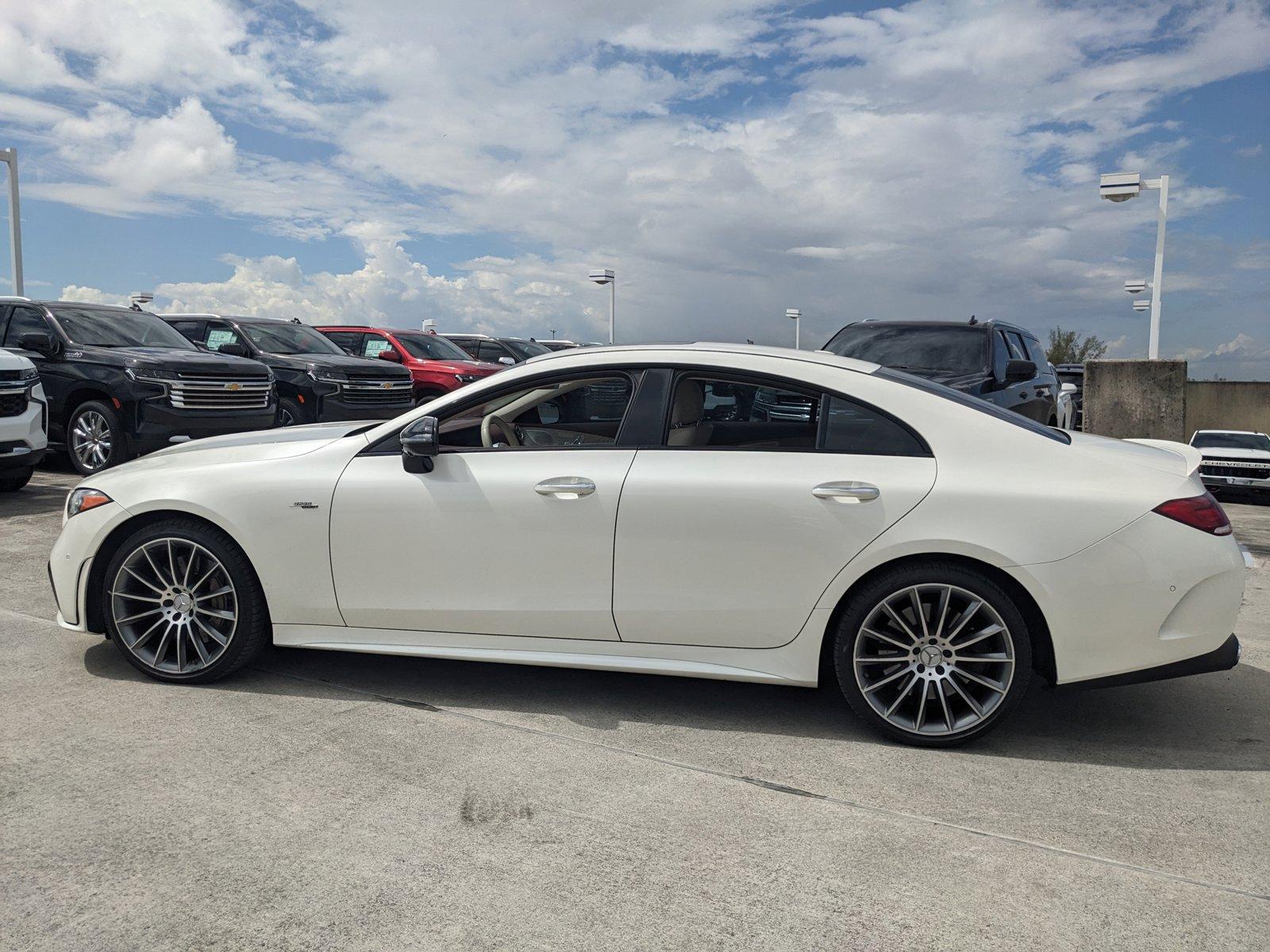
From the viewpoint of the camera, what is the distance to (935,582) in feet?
12.3

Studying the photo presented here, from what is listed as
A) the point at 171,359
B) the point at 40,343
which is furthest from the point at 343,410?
the point at 40,343

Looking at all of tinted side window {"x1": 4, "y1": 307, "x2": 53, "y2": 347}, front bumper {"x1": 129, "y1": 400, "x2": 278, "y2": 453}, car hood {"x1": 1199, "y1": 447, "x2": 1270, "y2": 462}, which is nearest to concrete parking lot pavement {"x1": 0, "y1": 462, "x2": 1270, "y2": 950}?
front bumper {"x1": 129, "y1": 400, "x2": 278, "y2": 453}

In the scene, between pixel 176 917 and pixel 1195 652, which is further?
pixel 1195 652

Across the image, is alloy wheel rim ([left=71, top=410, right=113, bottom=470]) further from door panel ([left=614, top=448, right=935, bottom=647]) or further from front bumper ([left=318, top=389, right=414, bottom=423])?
door panel ([left=614, top=448, right=935, bottom=647])

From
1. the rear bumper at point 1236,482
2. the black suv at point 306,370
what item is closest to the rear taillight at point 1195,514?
the black suv at point 306,370

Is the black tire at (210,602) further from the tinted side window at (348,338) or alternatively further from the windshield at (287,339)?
the tinted side window at (348,338)

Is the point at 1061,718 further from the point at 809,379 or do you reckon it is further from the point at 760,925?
the point at 760,925

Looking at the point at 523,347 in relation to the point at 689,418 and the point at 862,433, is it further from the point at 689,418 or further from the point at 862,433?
the point at 862,433

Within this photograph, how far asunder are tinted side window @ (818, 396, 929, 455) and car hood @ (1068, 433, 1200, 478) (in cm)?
66

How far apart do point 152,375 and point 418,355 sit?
8070 mm

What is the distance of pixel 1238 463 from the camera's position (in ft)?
53.2

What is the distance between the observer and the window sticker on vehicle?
48.2 feet

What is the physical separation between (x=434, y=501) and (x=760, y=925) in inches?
85.8

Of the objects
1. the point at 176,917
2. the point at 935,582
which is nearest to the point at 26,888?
the point at 176,917
